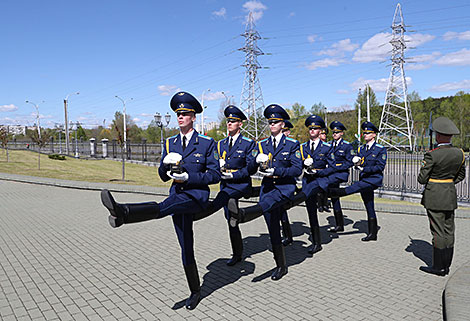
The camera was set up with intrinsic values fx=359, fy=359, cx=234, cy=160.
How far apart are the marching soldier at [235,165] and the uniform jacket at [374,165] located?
261 centimetres

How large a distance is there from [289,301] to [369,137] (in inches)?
156

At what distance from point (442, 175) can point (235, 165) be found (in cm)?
305

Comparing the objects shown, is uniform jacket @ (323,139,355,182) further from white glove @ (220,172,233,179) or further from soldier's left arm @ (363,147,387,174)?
white glove @ (220,172,233,179)

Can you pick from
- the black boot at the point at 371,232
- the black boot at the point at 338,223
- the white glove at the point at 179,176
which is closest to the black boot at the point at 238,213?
the white glove at the point at 179,176

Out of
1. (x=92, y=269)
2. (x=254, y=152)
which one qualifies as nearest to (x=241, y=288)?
(x=254, y=152)

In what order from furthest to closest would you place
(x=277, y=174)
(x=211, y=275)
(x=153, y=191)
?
(x=153, y=191), (x=211, y=275), (x=277, y=174)

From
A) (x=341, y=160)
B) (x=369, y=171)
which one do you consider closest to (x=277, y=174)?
(x=369, y=171)

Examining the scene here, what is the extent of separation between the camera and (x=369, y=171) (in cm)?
686

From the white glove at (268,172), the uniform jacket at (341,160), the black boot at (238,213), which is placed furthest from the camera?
the uniform jacket at (341,160)

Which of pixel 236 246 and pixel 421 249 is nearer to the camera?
pixel 236 246

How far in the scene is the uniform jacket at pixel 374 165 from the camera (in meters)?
6.87

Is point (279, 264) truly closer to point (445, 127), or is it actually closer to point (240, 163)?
point (240, 163)

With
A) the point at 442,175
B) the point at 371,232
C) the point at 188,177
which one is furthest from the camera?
the point at 371,232

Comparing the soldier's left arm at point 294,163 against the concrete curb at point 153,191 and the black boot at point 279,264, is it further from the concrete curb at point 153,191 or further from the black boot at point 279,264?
the concrete curb at point 153,191
